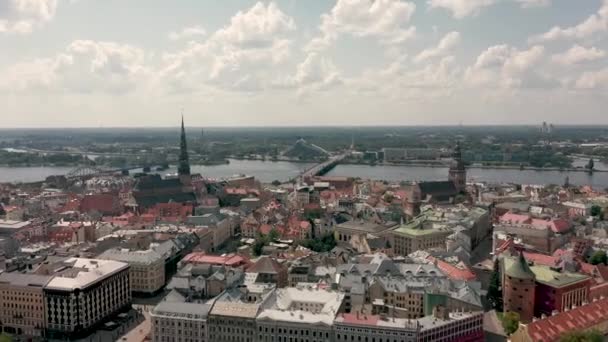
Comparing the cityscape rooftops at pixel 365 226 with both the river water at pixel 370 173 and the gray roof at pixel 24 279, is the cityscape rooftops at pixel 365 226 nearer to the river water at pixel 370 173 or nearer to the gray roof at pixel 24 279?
the gray roof at pixel 24 279

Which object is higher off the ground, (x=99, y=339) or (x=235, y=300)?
(x=235, y=300)

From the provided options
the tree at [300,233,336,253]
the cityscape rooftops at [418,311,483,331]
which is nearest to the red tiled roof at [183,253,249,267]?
the tree at [300,233,336,253]

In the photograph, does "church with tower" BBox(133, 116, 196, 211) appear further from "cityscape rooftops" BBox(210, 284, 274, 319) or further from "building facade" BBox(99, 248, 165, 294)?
"cityscape rooftops" BBox(210, 284, 274, 319)

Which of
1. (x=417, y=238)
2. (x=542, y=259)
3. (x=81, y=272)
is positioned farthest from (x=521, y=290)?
(x=81, y=272)

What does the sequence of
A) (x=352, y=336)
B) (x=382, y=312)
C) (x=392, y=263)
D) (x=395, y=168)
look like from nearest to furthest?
(x=352, y=336), (x=382, y=312), (x=392, y=263), (x=395, y=168)

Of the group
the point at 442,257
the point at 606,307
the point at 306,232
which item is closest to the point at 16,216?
the point at 306,232

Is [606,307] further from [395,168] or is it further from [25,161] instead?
[25,161]
